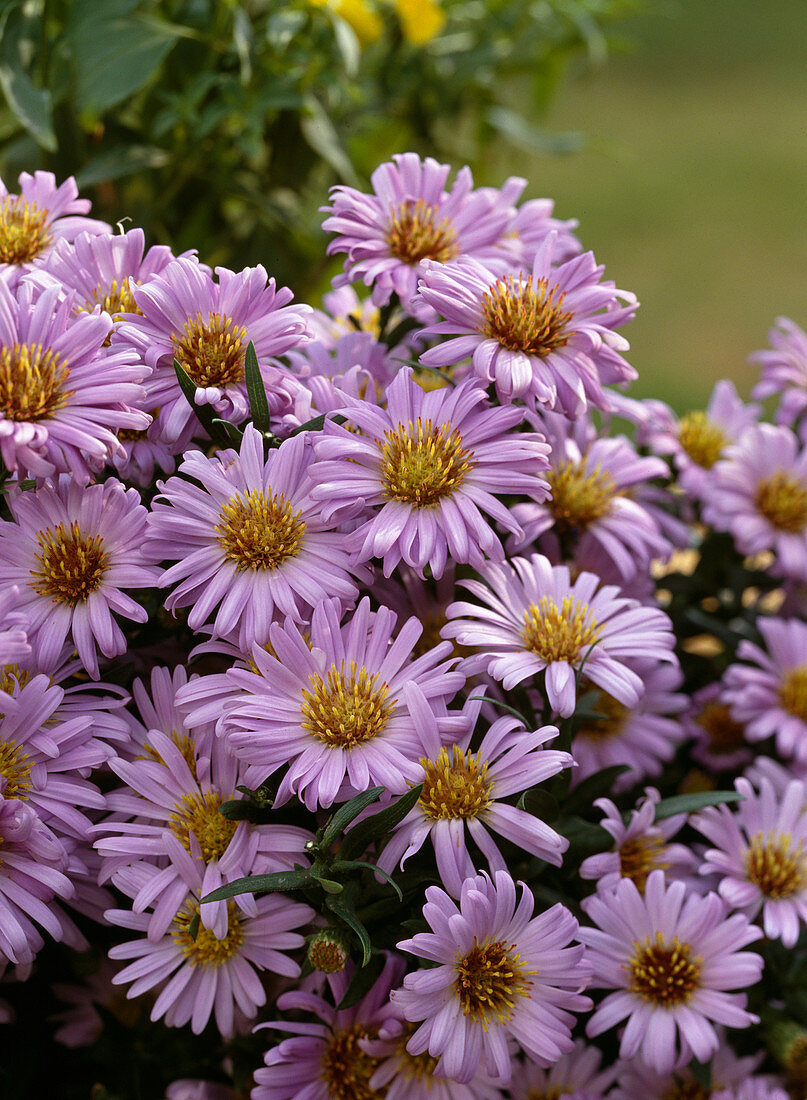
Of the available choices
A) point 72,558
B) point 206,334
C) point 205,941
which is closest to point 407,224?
point 206,334

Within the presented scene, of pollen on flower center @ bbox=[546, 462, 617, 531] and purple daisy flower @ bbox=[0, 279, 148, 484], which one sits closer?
purple daisy flower @ bbox=[0, 279, 148, 484]

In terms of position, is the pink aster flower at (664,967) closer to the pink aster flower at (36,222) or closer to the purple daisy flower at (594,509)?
the purple daisy flower at (594,509)

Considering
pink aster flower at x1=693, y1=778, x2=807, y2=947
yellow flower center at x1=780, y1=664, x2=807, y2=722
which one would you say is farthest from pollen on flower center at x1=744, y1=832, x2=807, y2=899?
yellow flower center at x1=780, y1=664, x2=807, y2=722

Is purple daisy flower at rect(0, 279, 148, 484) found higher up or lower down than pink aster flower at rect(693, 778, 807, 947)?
higher up

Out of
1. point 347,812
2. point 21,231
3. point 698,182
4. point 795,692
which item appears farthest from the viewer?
point 698,182

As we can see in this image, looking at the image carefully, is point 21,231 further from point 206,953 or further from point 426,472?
point 206,953

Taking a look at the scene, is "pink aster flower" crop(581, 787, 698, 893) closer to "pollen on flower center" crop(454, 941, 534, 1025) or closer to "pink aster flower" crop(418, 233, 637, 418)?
"pollen on flower center" crop(454, 941, 534, 1025)

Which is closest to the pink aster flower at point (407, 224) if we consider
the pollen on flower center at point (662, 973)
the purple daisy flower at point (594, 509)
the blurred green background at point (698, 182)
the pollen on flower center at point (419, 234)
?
the pollen on flower center at point (419, 234)

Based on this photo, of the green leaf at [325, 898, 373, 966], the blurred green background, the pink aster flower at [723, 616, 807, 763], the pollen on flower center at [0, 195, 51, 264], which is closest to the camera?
the green leaf at [325, 898, 373, 966]
